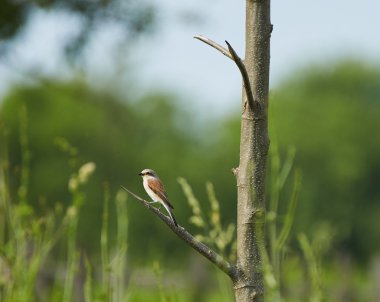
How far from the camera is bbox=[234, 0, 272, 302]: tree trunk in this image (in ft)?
8.36

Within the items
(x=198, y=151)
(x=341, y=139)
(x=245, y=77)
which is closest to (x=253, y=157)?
(x=245, y=77)

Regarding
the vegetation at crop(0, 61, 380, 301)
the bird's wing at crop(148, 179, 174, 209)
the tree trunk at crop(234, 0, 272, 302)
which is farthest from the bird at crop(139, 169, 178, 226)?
the vegetation at crop(0, 61, 380, 301)

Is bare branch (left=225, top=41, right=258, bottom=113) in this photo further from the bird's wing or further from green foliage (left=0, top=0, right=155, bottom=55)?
green foliage (left=0, top=0, right=155, bottom=55)

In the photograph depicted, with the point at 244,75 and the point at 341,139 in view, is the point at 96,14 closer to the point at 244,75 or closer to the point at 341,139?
the point at 244,75

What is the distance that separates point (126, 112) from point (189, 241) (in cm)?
5083

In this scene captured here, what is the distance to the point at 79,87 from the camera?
43.9 ft

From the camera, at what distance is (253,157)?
101 inches

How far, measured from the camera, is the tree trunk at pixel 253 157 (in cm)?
255

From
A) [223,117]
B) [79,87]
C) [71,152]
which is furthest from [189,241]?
[223,117]

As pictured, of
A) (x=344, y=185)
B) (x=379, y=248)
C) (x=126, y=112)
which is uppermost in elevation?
(x=126, y=112)

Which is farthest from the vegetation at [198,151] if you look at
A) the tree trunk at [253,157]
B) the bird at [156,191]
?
the tree trunk at [253,157]

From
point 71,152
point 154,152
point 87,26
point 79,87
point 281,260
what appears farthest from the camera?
point 154,152

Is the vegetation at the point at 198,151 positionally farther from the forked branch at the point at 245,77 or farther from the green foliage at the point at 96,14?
the forked branch at the point at 245,77

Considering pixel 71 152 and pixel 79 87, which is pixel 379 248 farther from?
pixel 71 152
